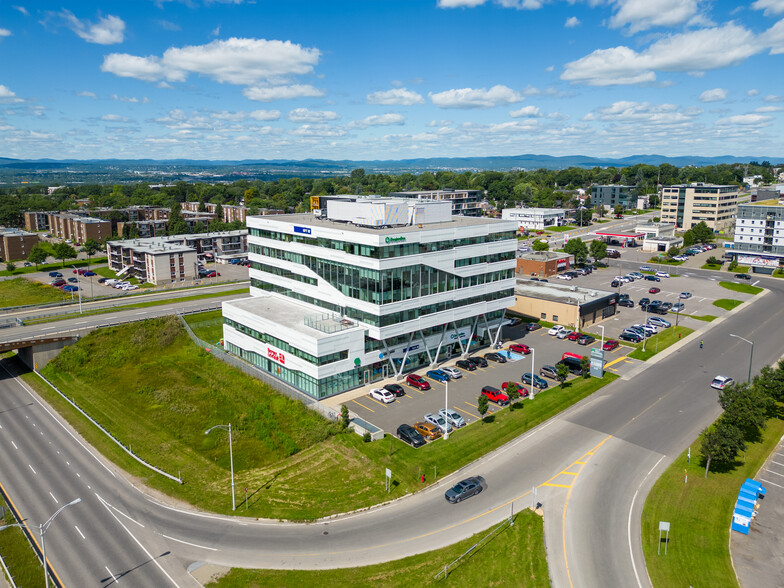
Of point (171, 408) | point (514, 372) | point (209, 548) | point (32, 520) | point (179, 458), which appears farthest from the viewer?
point (514, 372)

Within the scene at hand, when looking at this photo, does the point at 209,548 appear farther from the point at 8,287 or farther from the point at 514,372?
the point at 8,287

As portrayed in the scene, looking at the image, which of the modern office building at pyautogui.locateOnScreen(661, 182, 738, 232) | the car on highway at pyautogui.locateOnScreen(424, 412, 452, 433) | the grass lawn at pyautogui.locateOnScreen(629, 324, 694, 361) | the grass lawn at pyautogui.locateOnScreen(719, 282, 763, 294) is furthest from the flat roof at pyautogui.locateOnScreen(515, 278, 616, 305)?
the modern office building at pyautogui.locateOnScreen(661, 182, 738, 232)

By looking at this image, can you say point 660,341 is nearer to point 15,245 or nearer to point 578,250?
point 578,250

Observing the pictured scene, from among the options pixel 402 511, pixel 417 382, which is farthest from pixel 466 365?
pixel 402 511

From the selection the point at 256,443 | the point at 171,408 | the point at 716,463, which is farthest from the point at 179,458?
the point at 716,463

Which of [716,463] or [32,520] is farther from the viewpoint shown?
[716,463]

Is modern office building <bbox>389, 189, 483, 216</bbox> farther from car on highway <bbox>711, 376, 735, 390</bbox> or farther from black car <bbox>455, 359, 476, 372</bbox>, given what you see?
car on highway <bbox>711, 376, 735, 390</bbox>

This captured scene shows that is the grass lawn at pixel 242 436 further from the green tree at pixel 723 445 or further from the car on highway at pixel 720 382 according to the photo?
the green tree at pixel 723 445
